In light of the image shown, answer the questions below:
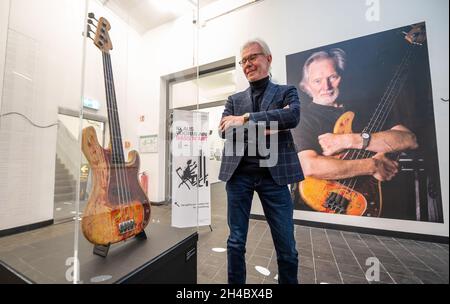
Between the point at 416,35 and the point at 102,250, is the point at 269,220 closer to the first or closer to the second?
the point at 102,250

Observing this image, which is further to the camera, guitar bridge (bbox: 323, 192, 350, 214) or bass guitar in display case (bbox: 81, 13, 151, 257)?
guitar bridge (bbox: 323, 192, 350, 214)

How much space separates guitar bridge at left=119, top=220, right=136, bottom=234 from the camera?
95 centimetres

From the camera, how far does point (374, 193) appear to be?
195 centimetres

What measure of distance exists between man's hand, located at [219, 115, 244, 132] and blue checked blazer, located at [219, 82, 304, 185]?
44 millimetres

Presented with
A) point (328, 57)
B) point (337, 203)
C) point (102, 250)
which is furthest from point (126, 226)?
point (328, 57)

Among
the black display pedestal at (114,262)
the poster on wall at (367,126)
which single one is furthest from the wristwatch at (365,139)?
the black display pedestal at (114,262)

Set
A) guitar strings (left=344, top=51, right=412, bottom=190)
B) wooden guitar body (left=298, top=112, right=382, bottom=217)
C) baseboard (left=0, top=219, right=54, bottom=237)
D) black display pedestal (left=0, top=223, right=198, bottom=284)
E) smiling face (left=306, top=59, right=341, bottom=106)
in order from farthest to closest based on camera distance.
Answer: smiling face (left=306, top=59, right=341, bottom=106) → baseboard (left=0, top=219, right=54, bottom=237) → wooden guitar body (left=298, top=112, right=382, bottom=217) → guitar strings (left=344, top=51, right=412, bottom=190) → black display pedestal (left=0, top=223, right=198, bottom=284)

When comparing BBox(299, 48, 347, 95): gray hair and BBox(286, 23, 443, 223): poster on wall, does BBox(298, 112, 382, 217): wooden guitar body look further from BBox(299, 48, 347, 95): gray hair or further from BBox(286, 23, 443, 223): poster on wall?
BBox(299, 48, 347, 95): gray hair

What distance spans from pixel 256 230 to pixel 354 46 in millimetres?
2277

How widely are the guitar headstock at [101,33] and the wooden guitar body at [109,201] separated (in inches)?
22.4

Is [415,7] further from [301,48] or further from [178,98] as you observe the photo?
[178,98]

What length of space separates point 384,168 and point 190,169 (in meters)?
1.96

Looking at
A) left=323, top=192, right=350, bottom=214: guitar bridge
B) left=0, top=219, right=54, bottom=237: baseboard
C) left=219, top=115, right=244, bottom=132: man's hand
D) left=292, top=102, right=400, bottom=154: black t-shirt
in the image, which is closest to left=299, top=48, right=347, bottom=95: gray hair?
left=292, top=102, right=400, bottom=154: black t-shirt
